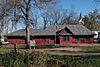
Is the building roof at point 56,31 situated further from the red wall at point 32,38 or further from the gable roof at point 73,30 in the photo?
the red wall at point 32,38

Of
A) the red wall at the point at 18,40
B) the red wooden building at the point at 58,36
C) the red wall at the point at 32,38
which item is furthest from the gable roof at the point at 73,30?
the red wall at the point at 18,40

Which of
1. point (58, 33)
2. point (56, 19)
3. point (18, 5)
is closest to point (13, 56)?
point (18, 5)

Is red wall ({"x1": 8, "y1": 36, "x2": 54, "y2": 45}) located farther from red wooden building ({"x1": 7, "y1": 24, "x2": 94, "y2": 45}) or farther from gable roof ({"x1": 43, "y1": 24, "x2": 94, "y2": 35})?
gable roof ({"x1": 43, "y1": 24, "x2": 94, "y2": 35})

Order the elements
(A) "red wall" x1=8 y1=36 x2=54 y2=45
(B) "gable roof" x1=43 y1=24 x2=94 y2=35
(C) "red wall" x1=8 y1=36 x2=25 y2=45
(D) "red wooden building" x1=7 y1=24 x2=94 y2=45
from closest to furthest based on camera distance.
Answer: (D) "red wooden building" x1=7 y1=24 x2=94 y2=45 → (B) "gable roof" x1=43 y1=24 x2=94 y2=35 → (A) "red wall" x1=8 y1=36 x2=54 y2=45 → (C) "red wall" x1=8 y1=36 x2=25 y2=45

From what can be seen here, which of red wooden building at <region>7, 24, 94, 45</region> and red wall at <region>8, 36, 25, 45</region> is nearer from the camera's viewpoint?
red wooden building at <region>7, 24, 94, 45</region>

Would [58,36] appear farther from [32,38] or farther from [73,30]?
[32,38]

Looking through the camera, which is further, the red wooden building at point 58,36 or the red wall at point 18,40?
the red wall at point 18,40

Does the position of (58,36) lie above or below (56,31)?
below

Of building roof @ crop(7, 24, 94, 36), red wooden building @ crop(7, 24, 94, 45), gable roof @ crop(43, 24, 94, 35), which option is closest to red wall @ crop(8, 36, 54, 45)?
red wooden building @ crop(7, 24, 94, 45)

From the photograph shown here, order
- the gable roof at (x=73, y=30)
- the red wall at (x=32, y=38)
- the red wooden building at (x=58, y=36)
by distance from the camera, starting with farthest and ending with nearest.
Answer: the red wall at (x=32, y=38), the gable roof at (x=73, y=30), the red wooden building at (x=58, y=36)

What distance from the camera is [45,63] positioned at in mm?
11953

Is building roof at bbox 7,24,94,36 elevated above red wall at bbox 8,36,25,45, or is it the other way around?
building roof at bbox 7,24,94,36

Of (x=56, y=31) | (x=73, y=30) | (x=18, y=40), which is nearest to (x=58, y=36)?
(x=56, y=31)

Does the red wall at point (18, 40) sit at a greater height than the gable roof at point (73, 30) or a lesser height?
lesser
